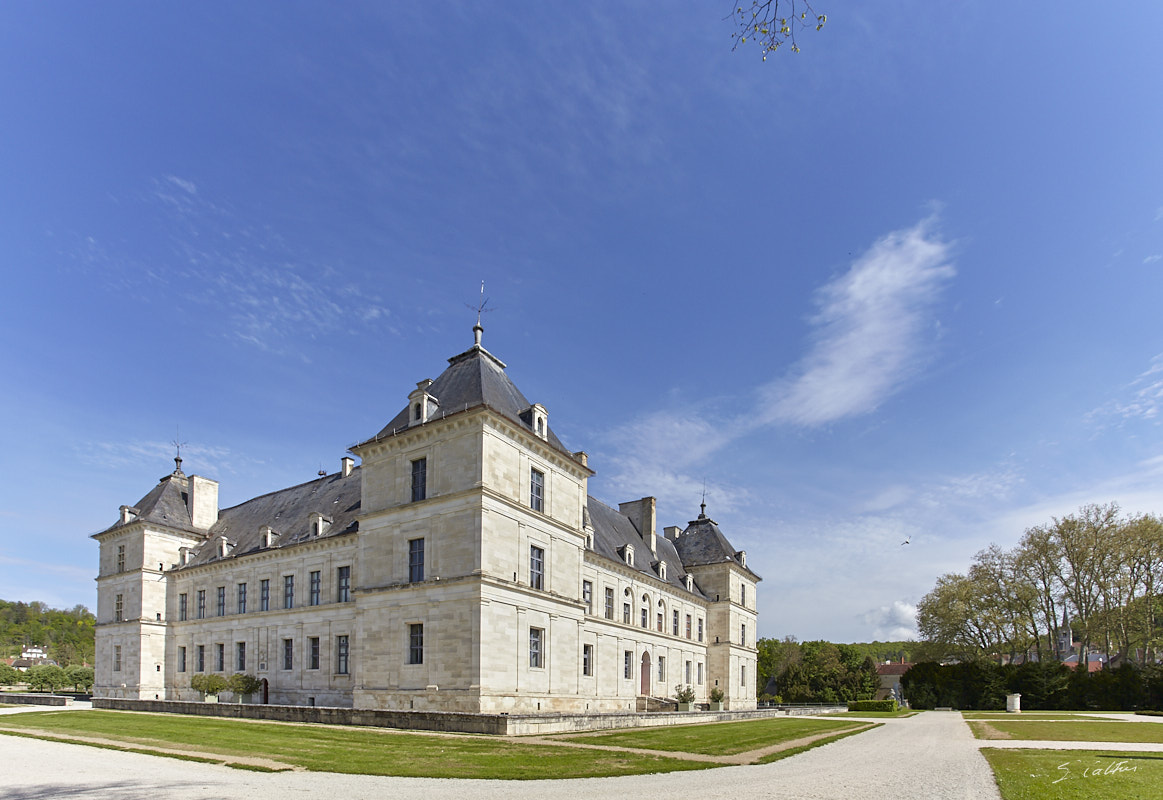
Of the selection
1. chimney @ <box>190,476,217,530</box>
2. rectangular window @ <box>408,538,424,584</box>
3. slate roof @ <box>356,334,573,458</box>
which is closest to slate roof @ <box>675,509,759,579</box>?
slate roof @ <box>356,334,573,458</box>

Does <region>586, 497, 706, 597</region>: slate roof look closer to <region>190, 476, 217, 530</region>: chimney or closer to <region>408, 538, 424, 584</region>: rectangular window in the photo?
<region>408, 538, 424, 584</region>: rectangular window

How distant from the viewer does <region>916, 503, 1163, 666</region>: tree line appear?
47375 millimetres

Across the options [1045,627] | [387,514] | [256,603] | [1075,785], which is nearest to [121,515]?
[256,603]

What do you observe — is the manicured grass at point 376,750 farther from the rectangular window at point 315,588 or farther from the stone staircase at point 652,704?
the stone staircase at point 652,704

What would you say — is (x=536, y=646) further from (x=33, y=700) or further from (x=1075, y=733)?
(x=33, y=700)

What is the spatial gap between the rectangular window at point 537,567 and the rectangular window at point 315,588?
12.8 meters

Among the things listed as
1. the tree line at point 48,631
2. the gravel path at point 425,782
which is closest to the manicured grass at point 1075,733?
the gravel path at point 425,782

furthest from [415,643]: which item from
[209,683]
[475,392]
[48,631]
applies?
[48,631]

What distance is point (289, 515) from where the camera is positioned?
132 feet

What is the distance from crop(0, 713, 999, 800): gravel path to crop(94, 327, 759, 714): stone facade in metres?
11.7

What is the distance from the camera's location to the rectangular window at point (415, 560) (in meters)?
26.8

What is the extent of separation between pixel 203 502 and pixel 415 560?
26151mm

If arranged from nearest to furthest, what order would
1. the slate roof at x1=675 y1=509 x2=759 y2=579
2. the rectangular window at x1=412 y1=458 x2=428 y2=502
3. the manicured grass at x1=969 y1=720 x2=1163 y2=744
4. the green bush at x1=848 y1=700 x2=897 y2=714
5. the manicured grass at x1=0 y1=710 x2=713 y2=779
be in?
the manicured grass at x1=0 y1=710 x2=713 y2=779, the manicured grass at x1=969 y1=720 x2=1163 y2=744, the rectangular window at x1=412 y1=458 x2=428 y2=502, the green bush at x1=848 y1=700 x2=897 y2=714, the slate roof at x1=675 y1=509 x2=759 y2=579

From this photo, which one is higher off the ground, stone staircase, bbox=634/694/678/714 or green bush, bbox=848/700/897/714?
stone staircase, bbox=634/694/678/714
